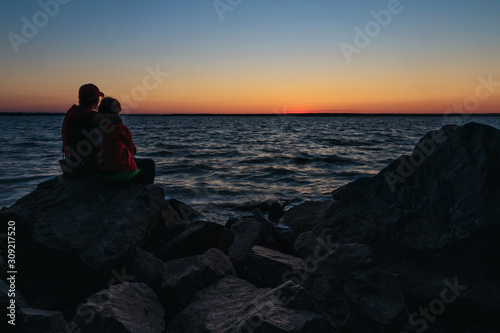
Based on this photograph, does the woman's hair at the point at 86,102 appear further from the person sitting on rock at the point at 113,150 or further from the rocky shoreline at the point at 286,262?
the rocky shoreline at the point at 286,262

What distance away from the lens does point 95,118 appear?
4867 mm

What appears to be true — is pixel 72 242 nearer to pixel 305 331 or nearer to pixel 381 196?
pixel 305 331

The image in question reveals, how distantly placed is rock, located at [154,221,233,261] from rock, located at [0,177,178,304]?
394 millimetres

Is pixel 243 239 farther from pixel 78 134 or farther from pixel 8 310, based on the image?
pixel 8 310

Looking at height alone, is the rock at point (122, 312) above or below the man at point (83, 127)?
below

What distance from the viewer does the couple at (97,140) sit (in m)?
4.91

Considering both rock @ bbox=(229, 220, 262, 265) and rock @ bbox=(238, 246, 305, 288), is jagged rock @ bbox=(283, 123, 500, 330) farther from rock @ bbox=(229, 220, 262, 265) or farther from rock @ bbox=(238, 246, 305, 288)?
rock @ bbox=(229, 220, 262, 265)

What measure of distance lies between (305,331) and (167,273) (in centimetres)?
210

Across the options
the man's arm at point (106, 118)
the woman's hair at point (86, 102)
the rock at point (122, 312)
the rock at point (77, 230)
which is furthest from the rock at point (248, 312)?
the woman's hair at point (86, 102)

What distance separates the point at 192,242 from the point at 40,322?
7.22 feet

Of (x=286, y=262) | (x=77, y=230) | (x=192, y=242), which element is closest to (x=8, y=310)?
(x=77, y=230)

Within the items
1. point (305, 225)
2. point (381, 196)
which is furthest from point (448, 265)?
point (305, 225)

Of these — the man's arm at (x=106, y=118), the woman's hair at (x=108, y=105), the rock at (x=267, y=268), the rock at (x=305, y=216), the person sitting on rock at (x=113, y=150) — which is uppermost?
the woman's hair at (x=108, y=105)

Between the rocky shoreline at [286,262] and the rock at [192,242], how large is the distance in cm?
2
